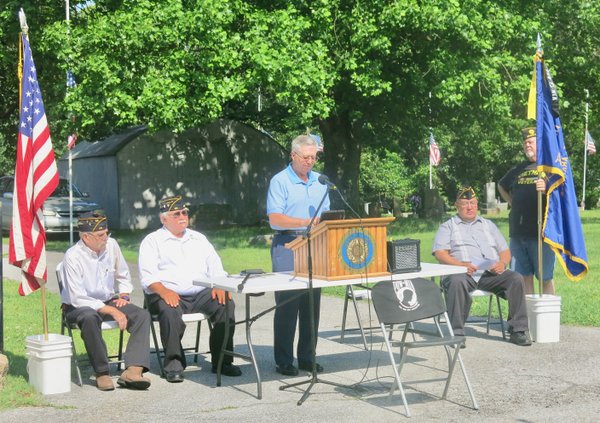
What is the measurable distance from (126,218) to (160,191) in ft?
5.89

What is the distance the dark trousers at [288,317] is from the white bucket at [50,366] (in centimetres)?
181

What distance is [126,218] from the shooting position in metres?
37.0

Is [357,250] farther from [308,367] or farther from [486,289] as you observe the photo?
[486,289]

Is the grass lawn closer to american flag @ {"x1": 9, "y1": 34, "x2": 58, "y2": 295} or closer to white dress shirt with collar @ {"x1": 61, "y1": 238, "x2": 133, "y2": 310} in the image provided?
white dress shirt with collar @ {"x1": 61, "y1": 238, "x2": 133, "y2": 310}

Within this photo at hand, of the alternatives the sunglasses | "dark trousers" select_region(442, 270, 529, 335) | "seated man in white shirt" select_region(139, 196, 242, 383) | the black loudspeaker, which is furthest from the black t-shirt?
the sunglasses

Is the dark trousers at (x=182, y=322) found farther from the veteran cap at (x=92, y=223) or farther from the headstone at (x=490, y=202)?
the headstone at (x=490, y=202)

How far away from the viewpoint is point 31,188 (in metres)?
8.18

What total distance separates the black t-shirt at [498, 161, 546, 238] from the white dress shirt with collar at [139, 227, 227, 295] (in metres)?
Answer: 3.80

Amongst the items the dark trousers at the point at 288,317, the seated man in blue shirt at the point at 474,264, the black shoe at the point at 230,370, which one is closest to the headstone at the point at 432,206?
the seated man in blue shirt at the point at 474,264

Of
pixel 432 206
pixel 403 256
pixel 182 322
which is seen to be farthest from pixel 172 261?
pixel 432 206

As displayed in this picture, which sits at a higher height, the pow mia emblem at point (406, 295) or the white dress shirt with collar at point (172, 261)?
the white dress shirt with collar at point (172, 261)

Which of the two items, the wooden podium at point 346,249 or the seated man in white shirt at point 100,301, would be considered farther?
the seated man in white shirt at point 100,301

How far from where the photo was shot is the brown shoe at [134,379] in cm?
783

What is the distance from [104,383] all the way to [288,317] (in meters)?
1.69
